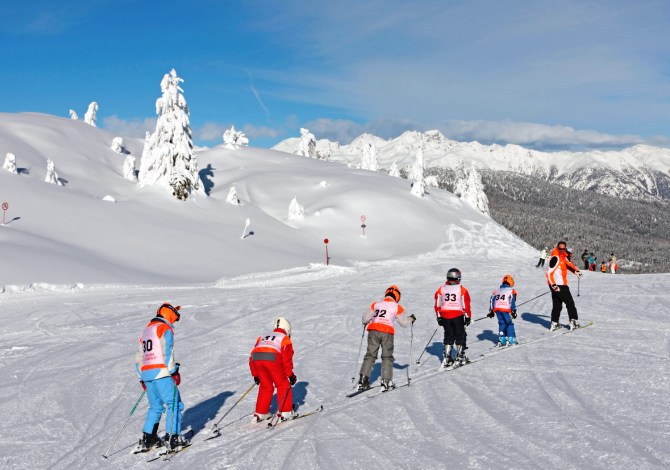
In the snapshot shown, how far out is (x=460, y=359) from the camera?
37.4ft

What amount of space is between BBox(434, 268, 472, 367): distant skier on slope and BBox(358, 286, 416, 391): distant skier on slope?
5.92 ft

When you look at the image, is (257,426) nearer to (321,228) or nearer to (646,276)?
(646,276)

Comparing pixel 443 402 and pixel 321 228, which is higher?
pixel 321 228

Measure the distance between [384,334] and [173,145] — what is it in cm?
4219

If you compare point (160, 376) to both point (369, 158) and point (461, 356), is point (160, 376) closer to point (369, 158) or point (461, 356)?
point (461, 356)

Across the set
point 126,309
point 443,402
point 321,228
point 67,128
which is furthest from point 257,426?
point 67,128

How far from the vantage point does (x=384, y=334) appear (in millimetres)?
9680

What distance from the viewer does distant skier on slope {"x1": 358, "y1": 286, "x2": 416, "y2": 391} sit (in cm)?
966

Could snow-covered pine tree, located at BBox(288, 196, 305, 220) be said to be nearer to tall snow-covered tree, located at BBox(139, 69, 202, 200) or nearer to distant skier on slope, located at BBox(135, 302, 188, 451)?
tall snow-covered tree, located at BBox(139, 69, 202, 200)

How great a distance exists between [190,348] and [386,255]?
3327 cm

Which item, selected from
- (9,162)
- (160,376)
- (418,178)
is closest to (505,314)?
(160,376)

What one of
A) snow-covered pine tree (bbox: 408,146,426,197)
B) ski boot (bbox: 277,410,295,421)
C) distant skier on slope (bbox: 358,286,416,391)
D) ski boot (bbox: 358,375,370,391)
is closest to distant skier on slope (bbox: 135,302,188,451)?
ski boot (bbox: 277,410,295,421)

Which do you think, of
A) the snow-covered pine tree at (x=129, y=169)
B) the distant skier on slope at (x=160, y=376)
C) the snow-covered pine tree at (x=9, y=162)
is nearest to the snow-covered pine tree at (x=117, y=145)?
the snow-covered pine tree at (x=129, y=169)

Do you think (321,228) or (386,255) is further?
(321,228)
